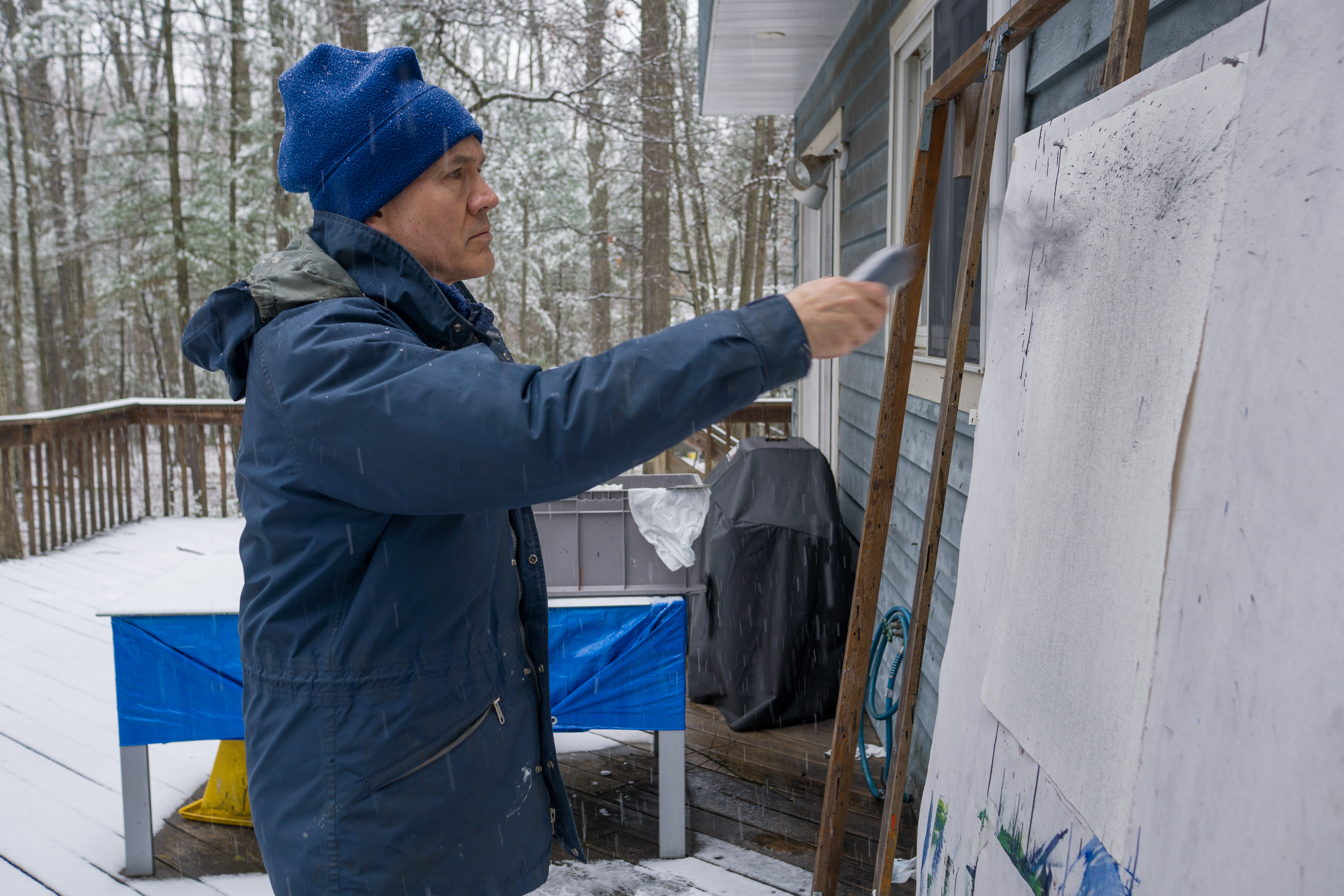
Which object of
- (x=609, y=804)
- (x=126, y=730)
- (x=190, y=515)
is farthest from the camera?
(x=190, y=515)

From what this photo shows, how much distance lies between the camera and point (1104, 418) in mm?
1122

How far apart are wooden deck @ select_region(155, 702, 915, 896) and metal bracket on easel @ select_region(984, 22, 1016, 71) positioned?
2014 mm

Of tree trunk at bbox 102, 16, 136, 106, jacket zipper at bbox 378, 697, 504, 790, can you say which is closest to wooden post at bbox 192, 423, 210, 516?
tree trunk at bbox 102, 16, 136, 106

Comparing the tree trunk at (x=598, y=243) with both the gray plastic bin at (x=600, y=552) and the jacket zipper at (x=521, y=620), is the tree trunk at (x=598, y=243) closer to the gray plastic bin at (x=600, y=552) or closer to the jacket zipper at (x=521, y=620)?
the gray plastic bin at (x=600, y=552)

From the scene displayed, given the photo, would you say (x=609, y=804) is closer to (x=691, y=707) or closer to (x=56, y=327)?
(x=691, y=707)

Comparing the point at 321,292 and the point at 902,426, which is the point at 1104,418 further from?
the point at 321,292

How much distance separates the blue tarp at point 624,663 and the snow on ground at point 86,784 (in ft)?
1.40

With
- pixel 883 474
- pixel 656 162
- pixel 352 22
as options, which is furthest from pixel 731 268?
pixel 883 474

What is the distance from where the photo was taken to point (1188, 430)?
36.4 inches

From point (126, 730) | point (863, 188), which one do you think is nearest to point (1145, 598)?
point (126, 730)

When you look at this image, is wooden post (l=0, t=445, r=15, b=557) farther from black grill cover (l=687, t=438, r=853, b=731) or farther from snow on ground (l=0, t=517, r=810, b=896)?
black grill cover (l=687, t=438, r=853, b=731)

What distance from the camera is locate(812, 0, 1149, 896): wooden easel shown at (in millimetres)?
1686

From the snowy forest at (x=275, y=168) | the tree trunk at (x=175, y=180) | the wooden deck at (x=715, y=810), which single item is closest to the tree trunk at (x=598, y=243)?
the snowy forest at (x=275, y=168)

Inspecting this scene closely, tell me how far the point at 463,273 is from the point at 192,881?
2.26m
